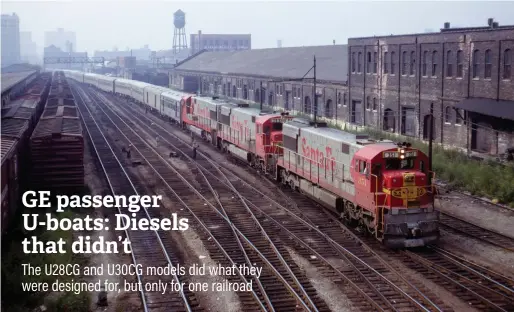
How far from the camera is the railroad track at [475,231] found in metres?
21.0

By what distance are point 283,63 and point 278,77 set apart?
29.8 feet

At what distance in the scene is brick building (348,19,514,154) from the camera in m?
35.3

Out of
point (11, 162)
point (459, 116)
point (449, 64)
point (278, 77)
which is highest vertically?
point (449, 64)

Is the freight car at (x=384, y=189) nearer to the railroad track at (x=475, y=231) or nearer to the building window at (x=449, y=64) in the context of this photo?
the railroad track at (x=475, y=231)

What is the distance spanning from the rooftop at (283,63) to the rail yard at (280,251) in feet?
91.8

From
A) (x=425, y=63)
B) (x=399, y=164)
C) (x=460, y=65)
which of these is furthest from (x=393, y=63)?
(x=399, y=164)

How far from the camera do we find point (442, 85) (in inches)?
1603

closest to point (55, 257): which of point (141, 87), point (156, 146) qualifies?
point (156, 146)

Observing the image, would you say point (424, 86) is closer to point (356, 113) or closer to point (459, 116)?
point (459, 116)

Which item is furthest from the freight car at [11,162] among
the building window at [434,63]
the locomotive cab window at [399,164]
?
the building window at [434,63]

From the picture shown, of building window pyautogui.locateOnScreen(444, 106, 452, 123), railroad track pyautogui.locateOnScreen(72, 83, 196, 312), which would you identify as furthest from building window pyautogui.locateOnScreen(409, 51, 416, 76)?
railroad track pyautogui.locateOnScreen(72, 83, 196, 312)

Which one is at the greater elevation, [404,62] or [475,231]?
[404,62]

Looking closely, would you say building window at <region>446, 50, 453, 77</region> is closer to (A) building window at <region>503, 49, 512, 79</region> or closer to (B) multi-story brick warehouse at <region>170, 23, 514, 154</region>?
(B) multi-story brick warehouse at <region>170, 23, 514, 154</region>

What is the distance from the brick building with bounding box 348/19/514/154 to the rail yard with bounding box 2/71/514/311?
1156 cm
